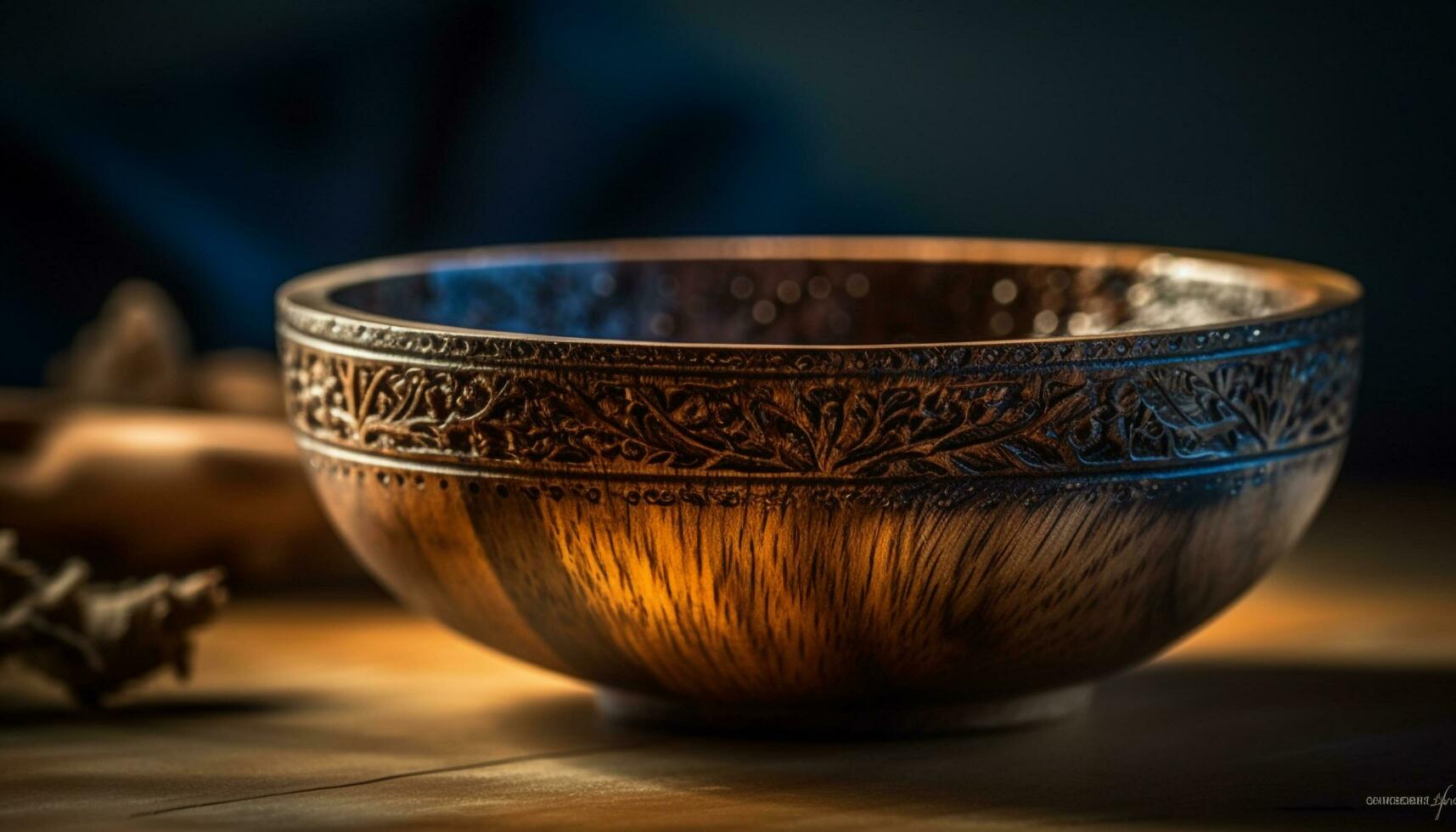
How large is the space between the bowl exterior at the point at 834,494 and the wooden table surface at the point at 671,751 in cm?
6

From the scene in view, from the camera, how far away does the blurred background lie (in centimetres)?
225

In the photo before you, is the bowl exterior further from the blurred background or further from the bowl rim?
the blurred background

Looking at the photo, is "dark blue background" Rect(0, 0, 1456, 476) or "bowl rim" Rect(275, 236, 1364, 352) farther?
"dark blue background" Rect(0, 0, 1456, 476)

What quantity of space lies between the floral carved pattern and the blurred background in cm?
112

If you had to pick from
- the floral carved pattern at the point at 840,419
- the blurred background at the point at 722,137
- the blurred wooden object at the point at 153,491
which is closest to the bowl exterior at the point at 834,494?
the floral carved pattern at the point at 840,419

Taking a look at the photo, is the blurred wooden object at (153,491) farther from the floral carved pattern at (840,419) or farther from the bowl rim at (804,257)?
the floral carved pattern at (840,419)

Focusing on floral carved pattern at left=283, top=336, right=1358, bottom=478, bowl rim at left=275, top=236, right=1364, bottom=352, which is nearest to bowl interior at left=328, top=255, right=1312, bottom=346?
bowl rim at left=275, top=236, right=1364, bottom=352

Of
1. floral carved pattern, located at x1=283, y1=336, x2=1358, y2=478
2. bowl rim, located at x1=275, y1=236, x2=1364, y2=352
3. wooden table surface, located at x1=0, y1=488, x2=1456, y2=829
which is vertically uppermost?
bowl rim, located at x1=275, y1=236, x2=1364, y2=352

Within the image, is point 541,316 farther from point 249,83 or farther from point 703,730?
point 249,83

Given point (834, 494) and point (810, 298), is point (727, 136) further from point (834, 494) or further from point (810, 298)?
point (834, 494)

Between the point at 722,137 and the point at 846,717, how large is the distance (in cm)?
110

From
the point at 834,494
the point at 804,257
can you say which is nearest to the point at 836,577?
the point at 834,494

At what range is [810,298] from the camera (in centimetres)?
167

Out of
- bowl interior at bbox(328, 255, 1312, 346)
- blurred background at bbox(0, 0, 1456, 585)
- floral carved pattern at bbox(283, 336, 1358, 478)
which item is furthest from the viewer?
blurred background at bbox(0, 0, 1456, 585)
